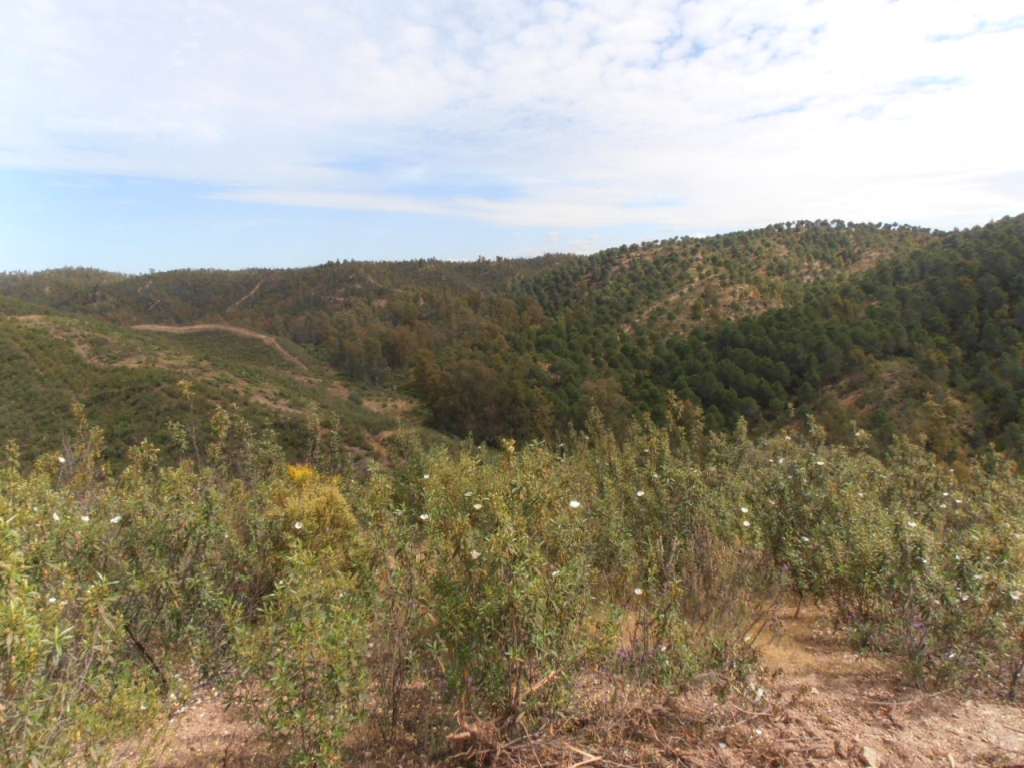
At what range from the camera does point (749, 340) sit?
101ft

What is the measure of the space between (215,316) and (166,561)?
254ft

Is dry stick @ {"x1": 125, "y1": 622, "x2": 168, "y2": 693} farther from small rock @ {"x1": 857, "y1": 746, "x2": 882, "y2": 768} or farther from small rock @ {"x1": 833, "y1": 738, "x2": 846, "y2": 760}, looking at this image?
small rock @ {"x1": 857, "y1": 746, "x2": 882, "y2": 768}

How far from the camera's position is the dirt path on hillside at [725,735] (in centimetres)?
310

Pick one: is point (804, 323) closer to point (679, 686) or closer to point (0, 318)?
point (679, 686)

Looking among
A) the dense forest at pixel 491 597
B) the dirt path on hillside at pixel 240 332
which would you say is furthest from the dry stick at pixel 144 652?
the dirt path on hillside at pixel 240 332

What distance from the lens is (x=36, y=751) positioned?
2.22 m

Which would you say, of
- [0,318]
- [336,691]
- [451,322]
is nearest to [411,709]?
[336,691]

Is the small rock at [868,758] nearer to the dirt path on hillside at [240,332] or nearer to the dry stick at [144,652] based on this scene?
the dry stick at [144,652]

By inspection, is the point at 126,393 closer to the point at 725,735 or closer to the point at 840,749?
the point at 725,735

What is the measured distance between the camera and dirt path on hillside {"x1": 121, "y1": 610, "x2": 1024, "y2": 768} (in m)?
3.10

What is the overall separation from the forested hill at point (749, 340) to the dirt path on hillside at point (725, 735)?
9.66 m

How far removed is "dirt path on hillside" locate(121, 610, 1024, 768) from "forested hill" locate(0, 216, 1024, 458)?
9.66 metres

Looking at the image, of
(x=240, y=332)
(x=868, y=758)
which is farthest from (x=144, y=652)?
(x=240, y=332)

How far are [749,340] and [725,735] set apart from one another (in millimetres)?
30476
